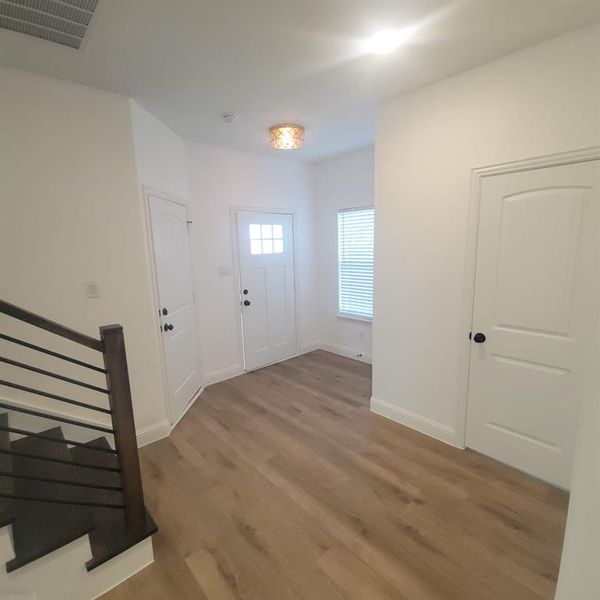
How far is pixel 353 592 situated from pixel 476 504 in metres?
0.97

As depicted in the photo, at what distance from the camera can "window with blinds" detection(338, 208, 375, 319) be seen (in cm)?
410

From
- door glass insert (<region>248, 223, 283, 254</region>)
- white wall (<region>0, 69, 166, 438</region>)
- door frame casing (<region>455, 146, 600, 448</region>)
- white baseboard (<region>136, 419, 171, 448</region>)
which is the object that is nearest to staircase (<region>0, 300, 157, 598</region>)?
white wall (<region>0, 69, 166, 438</region>)

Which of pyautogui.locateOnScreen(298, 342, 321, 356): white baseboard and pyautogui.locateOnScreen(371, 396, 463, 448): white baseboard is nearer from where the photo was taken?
pyautogui.locateOnScreen(371, 396, 463, 448): white baseboard

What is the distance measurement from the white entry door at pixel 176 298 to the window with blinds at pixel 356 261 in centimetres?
207

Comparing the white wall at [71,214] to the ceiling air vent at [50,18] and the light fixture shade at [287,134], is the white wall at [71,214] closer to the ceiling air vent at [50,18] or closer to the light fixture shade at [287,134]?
the ceiling air vent at [50,18]

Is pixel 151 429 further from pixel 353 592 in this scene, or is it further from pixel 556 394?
pixel 556 394

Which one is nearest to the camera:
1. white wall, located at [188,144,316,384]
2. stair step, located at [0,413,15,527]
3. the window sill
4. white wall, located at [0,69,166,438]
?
stair step, located at [0,413,15,527]

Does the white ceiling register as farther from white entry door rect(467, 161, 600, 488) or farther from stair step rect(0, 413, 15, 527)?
stair step rect(0, 413, 15, 527)

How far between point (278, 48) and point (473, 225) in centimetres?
167

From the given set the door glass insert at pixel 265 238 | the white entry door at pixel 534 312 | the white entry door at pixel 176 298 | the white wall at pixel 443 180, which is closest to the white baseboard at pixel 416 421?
the white wall at pixel 443 180

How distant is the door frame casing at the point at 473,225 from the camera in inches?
71.7

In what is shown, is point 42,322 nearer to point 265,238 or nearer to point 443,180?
point 443,180

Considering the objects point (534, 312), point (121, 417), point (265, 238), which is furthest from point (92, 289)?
point (534, 312)

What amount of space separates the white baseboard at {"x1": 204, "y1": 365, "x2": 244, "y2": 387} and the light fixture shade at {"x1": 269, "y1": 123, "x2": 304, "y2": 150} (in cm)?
260
